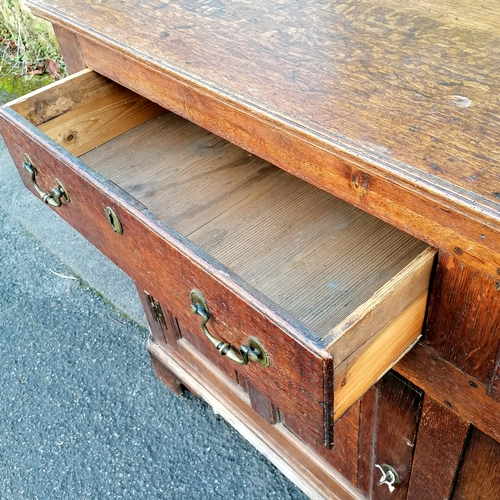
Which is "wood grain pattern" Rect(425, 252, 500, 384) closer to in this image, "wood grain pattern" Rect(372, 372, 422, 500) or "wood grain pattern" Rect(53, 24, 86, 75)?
"wood grain pattern" Rect(372, 372, 422, 500)

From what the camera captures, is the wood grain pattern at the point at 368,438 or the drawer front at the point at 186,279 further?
the wood grain pattern at the point at 368,438

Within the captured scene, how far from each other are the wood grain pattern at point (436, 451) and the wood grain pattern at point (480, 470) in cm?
1

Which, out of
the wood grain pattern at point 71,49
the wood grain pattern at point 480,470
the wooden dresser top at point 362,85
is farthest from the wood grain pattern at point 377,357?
the wood grain pattern at point 71,49

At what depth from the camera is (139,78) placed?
3.03 ft

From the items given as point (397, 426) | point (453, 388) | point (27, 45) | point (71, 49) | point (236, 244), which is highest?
point (71, 49)

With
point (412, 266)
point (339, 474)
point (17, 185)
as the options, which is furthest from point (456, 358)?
point (17, 185)

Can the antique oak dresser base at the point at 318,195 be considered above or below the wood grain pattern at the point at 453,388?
above

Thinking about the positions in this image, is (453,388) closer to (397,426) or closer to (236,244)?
(397,426)

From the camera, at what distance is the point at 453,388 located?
776 mm

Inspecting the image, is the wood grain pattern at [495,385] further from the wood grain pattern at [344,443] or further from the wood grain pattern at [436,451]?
the wood grain pattern at [344,443]

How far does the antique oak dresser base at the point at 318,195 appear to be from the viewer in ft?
2.04

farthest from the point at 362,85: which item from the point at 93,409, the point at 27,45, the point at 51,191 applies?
the point at 27,45

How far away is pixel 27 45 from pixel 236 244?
2.40 m

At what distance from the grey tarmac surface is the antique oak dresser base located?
1.35 feet
